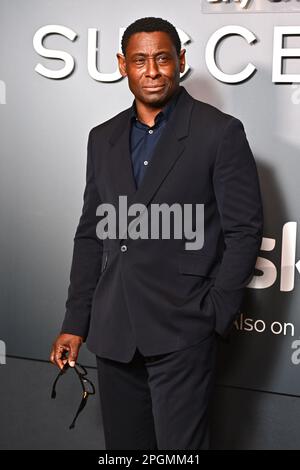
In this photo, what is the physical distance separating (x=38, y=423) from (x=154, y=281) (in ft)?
4.12

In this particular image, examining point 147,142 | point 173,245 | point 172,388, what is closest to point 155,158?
point 147,142

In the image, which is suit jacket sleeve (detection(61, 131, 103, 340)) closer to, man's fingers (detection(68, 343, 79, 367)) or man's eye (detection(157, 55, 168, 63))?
man's fingers (detection(68, 343, 79, 367))

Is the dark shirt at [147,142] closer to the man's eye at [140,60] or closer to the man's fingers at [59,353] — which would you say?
the man's eye at [140,60]

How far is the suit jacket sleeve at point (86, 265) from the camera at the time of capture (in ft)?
6.91

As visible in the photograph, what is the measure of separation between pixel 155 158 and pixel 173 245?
0.26m

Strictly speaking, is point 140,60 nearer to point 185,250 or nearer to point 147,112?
point 147,112

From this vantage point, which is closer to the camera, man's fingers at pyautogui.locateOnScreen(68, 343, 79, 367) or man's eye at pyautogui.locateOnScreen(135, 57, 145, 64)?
man's eye at pyautogui.locateOnScreen(135, 57, 145, 64)

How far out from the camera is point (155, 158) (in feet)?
6.15

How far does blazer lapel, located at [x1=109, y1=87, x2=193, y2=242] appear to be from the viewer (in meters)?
1.87

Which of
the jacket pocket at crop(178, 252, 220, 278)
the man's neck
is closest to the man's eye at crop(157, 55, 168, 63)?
the man's neck

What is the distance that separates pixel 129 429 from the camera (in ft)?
6.88

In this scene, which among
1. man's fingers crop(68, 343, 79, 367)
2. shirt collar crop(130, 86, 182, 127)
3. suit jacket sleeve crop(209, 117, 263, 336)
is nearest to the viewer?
suit jacket sleeve crop(209, 117, 263, 336)

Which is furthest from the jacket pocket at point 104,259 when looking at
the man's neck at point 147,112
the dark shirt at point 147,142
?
the man's neck at point 147,112

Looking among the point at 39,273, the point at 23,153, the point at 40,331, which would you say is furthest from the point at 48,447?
the point at 23,153
